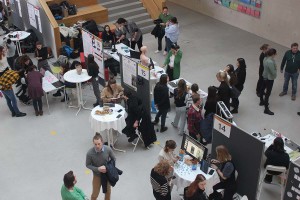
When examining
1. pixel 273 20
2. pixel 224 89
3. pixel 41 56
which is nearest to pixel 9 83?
pixel 41 56

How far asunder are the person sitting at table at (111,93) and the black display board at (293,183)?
421cm

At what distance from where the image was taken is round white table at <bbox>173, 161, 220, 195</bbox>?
21.7ft

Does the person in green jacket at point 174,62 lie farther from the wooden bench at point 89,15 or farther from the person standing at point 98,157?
the wooden bench at point 89,15

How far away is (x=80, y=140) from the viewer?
29.2 feet

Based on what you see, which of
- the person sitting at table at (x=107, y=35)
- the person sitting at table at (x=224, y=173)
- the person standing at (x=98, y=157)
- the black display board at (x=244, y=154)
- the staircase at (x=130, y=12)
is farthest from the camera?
the staircase at (x=130, y=12)

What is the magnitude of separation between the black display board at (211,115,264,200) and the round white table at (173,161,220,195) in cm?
42

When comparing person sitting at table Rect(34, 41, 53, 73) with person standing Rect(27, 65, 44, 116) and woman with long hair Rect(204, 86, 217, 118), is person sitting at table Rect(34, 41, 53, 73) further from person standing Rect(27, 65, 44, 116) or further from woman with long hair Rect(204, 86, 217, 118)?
woman with long hair Rect(204, 86, 217, 118)

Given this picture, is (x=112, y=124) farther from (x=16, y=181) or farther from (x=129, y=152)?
(x=16, y=181)

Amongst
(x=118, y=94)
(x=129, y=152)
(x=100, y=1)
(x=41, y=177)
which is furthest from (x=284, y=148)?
(x=100, y=1)

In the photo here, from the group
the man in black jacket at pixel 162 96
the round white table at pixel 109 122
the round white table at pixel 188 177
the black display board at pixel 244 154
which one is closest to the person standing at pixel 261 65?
the man in black jacket at pixel 162 96

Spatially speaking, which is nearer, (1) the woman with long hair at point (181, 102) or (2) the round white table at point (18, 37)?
(1) the woman with long hair at point (181, 102)

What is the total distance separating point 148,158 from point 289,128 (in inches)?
131

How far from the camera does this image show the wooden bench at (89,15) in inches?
527

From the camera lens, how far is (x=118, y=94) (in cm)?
895
